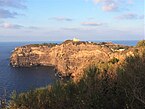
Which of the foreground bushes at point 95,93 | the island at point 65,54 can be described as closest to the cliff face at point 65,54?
the island at point 65,54

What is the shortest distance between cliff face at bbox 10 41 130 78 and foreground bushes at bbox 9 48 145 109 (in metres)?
74.5

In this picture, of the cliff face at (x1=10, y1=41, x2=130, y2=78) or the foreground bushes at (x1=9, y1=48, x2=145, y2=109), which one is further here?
the cliff face at (x1=10, y1=41, x2=130, y2=78)

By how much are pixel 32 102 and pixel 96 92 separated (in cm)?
344

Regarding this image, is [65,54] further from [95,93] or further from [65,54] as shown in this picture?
[95,93]

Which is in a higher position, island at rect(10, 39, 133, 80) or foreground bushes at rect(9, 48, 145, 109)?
foreground bushes at rect(9, 48, 145, 109)

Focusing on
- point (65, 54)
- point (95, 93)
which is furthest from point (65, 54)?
point (95, 93)

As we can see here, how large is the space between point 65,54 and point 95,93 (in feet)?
335

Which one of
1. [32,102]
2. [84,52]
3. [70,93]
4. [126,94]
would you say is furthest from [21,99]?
[84,52]

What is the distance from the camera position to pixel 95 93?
636 inches

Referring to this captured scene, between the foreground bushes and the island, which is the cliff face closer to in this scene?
the island

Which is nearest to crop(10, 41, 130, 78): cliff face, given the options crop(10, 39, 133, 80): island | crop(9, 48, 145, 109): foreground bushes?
crop(10, 39, 133, 80): island

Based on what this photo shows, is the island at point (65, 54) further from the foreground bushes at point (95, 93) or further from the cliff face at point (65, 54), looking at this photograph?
the foreground bushes at point (95, 93)

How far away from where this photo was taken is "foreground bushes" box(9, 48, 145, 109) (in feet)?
50.1

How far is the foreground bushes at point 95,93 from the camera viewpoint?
50.1 feet
